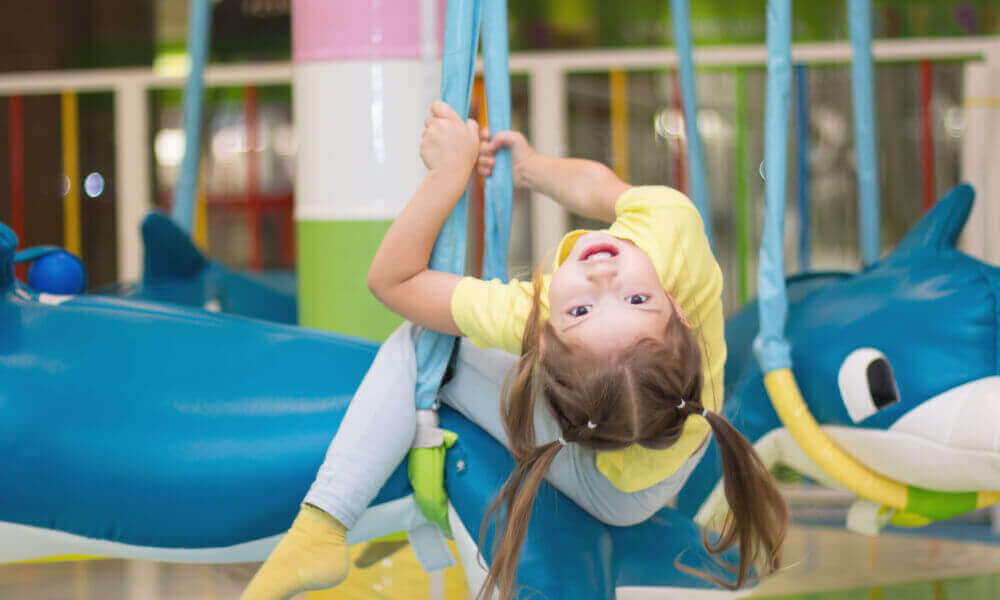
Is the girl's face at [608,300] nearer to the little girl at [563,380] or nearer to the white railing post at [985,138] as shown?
the little girl at [563,380]

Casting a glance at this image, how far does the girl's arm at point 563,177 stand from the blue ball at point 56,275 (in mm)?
396

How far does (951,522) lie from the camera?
1577 mm

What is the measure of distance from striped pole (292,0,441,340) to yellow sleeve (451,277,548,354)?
12.1 inches

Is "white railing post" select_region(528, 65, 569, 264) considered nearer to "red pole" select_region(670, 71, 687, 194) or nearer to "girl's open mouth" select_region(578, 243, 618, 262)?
"red pole" select_region(670, 71, 687, 194)

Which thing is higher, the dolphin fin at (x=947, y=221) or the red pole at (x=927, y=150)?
Result: the red pole at (x=927, y=150)

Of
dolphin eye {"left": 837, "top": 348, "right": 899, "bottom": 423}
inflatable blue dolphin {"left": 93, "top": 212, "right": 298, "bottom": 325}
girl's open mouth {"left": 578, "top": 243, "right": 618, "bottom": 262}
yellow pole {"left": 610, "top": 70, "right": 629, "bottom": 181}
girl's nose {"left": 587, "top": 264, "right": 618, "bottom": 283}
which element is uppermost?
yellow pole {"left": 610, "top": 70, "right": 629, "bottom": 181}

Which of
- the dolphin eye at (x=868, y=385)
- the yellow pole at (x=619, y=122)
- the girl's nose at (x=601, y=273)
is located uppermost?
the yellow pole at (x=619, y=122)

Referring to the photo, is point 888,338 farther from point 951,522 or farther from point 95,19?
point 95,19

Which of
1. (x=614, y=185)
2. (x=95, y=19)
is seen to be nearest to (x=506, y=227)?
(x=614, y=185)

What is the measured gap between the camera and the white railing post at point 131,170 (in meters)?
2.07

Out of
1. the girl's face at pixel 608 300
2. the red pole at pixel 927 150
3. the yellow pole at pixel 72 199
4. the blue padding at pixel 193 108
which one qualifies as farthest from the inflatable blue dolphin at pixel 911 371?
the yellow pole at pixel 72 199

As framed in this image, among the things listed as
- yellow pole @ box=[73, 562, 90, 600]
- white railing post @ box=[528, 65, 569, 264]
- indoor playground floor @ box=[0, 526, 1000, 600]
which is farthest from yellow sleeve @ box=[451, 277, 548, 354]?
white railing post @ box=[528, 65, 569, 264]

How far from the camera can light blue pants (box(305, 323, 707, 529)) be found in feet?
2.05

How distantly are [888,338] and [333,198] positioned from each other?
21.4 inches
